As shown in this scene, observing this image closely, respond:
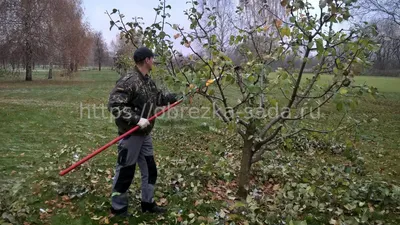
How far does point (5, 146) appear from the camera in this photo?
255 inches

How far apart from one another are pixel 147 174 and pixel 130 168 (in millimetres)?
264

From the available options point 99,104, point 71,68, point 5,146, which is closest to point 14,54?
point 71,68

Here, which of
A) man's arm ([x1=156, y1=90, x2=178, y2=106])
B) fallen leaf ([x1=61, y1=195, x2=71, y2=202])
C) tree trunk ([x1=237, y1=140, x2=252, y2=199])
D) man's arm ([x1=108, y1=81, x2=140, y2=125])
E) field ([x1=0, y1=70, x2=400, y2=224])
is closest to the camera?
man's arm ([x1=108, y1=81, x2=140, y2=125])

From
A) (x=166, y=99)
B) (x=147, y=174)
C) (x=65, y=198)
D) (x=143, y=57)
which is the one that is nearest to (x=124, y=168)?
(x=147, y=174)

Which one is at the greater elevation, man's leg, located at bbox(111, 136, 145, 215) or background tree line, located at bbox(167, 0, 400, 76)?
background tree line, located at bbox(167, 0, 400, 76)

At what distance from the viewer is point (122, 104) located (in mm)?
3496

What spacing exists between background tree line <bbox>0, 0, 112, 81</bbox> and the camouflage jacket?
2229 cm

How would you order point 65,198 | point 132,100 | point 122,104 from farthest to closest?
point 65,198 < point 132,100 < point 122,104

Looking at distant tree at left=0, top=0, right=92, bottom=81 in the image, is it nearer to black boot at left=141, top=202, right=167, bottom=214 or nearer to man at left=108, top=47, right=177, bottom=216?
man at left=108, top=47, right=177, bottom=216

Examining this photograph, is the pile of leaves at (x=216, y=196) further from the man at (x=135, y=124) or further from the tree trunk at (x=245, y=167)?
the man at (x=135, y=124)

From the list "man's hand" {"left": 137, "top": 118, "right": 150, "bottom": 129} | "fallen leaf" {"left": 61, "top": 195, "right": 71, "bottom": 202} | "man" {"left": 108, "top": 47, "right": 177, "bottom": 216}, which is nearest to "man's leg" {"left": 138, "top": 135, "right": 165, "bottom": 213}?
"man" {"left": 108, "top": 47, "right": 177, "bottom": 216}

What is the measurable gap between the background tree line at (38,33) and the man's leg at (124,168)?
22358 millimetres

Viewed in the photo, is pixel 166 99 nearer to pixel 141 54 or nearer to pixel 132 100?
pixel 132 100

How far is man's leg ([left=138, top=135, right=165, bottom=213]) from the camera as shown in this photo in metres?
3.84
